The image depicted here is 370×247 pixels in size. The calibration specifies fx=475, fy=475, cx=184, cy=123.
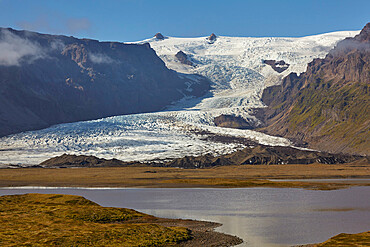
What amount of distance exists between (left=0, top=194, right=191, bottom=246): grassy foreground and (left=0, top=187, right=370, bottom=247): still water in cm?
697

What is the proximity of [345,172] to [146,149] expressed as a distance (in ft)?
241

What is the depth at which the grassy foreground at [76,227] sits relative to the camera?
38312 millimetres

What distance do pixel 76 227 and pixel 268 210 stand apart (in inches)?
1058

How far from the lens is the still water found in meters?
44.8

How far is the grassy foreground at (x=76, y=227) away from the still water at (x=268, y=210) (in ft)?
22.9

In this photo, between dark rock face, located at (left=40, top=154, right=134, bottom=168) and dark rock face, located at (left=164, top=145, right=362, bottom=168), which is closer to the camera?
dark rock face, located at (left=40, top=154, right=134, bottom=168)

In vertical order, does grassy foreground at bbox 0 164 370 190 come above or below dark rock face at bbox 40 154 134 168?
below

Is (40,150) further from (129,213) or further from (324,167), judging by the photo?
(129,213)

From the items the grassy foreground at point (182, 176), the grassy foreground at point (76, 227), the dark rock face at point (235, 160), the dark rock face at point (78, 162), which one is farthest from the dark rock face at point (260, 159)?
the grassy foreground at point (76, 227)

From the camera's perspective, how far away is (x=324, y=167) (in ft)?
A: 506

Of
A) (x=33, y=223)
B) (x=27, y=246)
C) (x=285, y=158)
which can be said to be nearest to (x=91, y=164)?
(x=285, y=158)

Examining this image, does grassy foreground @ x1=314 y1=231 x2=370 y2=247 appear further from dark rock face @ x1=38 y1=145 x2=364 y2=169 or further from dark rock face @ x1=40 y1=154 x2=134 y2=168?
dark rock face @ x1=40 y1=154 x2=134 y2=168

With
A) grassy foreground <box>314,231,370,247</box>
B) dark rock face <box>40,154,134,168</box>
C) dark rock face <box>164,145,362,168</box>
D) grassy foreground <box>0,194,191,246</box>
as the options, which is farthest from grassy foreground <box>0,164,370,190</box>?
grassy foreground <box>314,231,370,247</box>

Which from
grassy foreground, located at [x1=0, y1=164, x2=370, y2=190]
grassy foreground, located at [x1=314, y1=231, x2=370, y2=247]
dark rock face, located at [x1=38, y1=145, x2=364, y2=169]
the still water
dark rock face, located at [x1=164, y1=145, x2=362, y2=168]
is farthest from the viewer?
dark rock face, located at [x1=164, y1=145, x2=362, y2=168]
